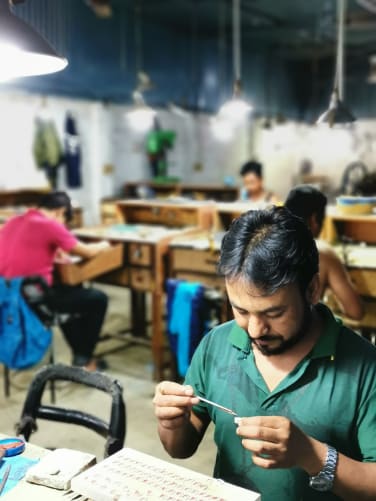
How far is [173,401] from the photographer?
1.59 metres

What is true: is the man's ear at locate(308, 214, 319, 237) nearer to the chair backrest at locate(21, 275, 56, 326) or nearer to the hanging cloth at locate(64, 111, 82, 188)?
the chair backrest at locate(21, 275, 56, 326)

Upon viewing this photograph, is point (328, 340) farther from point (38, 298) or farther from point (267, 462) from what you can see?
point (38, 298)

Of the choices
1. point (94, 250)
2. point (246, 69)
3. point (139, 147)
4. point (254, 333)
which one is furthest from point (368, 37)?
point (254, 333)

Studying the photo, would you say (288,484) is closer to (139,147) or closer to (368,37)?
(139,147)

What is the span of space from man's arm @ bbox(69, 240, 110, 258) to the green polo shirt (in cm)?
333

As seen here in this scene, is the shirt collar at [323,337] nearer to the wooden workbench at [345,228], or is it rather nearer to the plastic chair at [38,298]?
the plastic chair at [38,298]

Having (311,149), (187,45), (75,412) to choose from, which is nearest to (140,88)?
(187,45)

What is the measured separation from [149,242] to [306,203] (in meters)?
2.05

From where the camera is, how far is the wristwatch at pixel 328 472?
145cm

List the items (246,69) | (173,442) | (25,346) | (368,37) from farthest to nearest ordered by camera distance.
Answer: (246,69)
(368,37)
(25,346)
(173,442)

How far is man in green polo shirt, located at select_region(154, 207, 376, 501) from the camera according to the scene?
1.51 metres

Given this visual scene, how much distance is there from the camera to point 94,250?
507cm

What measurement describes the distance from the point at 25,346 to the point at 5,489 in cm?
297

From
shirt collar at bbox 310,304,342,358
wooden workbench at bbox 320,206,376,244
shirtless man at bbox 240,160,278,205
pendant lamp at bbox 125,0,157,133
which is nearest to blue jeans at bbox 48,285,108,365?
wooden workbench at bbox 320,206,376,244
